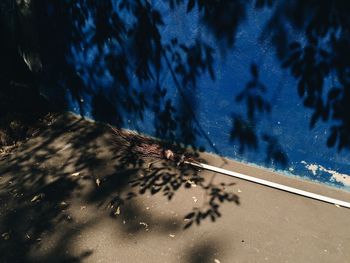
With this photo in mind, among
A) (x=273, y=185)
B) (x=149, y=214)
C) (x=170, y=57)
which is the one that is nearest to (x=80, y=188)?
(x=149, y=214)

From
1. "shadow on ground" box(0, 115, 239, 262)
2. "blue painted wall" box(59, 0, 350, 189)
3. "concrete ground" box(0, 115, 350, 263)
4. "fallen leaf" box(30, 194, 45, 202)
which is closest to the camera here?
"concrete ground" box(0, 115, 350, 263)

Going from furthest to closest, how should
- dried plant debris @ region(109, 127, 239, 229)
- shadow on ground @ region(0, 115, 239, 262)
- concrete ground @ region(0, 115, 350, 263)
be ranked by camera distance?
dried plant debris @ region(109, 127, 239, 229)
shadow on ground @ region(0, 115, 239, 262)
concrete ground @ region(0, 115, 350, 263)

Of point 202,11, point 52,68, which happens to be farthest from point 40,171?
point 202,11

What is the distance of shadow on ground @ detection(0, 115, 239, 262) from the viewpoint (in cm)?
420

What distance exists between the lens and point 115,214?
445 centimetres

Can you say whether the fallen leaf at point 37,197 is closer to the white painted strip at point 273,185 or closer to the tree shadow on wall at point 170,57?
the tree shadow on wall at point 170,57

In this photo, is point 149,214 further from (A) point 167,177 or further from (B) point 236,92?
(B) point 236,92

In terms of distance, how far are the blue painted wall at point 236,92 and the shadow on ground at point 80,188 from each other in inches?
24.6

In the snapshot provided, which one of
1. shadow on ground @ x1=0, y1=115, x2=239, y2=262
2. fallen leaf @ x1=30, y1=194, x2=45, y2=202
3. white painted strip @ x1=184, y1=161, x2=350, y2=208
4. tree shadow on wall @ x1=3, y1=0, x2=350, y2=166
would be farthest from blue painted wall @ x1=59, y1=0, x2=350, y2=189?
fallen leaf @ x1=30, y1=194, x2=45, y2=202

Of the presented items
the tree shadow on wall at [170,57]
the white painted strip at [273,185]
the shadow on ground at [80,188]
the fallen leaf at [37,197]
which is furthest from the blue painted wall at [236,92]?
the fallen leaf at [37,197]

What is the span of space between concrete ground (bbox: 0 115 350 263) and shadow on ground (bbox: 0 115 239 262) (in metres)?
0.01

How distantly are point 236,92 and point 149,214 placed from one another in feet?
6.56

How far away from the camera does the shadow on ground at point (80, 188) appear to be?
4195 millimetres

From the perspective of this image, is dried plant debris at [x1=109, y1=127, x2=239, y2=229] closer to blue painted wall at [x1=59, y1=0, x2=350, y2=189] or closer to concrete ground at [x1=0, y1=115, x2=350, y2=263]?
Result: concrete ground at [x1=0, y1=115, x2=350, y2=263]
